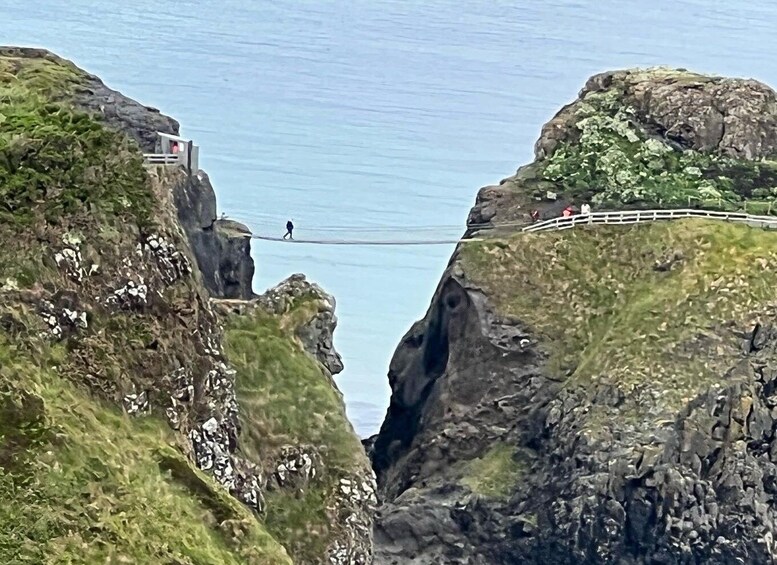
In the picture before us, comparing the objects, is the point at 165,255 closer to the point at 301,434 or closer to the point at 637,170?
the point at 301,434

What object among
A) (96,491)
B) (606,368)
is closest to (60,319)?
(96,491)

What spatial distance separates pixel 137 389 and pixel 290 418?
12.5 metres

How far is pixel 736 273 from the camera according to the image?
103m

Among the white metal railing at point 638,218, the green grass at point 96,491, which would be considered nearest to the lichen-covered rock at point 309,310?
the green grass at point 96,491

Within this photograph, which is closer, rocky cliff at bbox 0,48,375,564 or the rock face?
rocky cliff at bbox 0,48,375,564

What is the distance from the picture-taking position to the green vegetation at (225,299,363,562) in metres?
81.0

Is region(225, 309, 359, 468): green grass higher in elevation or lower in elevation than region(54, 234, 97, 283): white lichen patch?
lower

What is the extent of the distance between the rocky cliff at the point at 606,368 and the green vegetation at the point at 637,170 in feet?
0.30

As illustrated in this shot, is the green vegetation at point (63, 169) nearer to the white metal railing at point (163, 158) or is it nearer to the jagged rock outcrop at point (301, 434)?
the jagged rock outcrop at point (301, 434)

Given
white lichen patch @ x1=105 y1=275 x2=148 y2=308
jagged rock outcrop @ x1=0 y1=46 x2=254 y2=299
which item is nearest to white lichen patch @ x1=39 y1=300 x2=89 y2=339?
white lichen patch @ x1=105 y1=275 x2=148 y2=308

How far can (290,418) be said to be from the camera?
8450 centimetres

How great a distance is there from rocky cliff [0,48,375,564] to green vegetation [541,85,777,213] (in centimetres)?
2385

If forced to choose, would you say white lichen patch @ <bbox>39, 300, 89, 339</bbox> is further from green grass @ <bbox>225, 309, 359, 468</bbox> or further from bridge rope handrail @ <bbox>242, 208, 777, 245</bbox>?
bridge rope handrail @ <bbox>242, 208, 777, 245</bbox>

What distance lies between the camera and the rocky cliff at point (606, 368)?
9688cm
